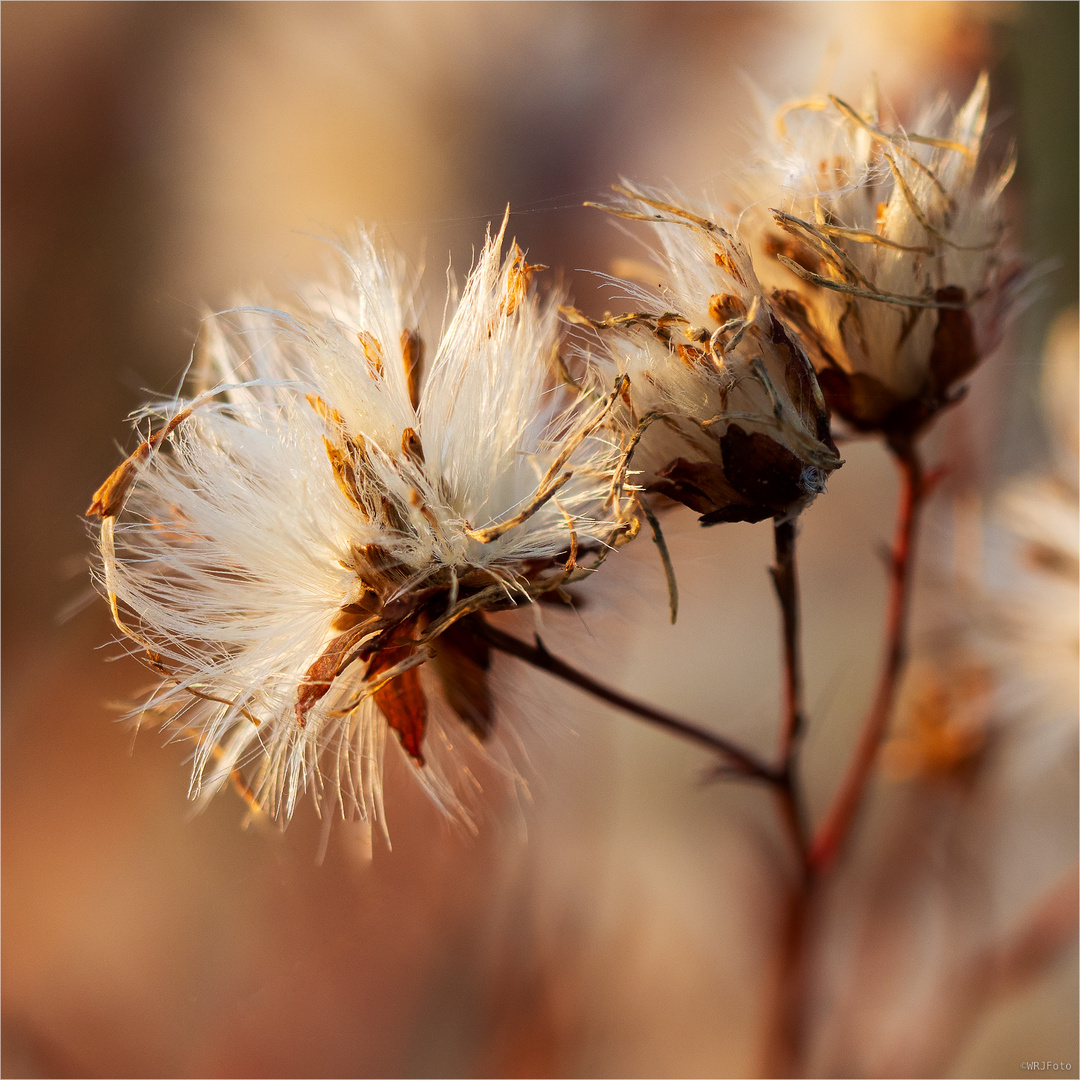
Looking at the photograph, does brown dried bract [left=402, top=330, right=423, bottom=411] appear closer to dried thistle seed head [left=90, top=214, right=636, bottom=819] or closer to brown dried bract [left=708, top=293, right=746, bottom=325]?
dried thistle seed head [left=90, top=214, right=636, bottom=819]

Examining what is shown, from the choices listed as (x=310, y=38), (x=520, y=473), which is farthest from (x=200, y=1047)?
(x=310, y=38)

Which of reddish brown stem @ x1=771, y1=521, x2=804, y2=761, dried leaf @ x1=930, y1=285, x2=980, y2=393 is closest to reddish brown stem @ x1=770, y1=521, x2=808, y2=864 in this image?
reddish brown stem @ x1=771, y1=521, x2=804, y2=761

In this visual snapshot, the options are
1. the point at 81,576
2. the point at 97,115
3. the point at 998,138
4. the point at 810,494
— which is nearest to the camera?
the point at 810,494

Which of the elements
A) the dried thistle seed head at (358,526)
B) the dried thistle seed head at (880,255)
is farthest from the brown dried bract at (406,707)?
the dried thistle seed head at (880,255)

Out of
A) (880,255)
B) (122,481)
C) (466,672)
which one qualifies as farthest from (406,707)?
(880,255)

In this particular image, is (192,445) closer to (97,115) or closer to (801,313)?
(801,313)

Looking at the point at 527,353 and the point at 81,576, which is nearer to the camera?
the point at 527,353

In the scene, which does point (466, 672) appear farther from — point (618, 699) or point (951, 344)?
point (951, 344)
